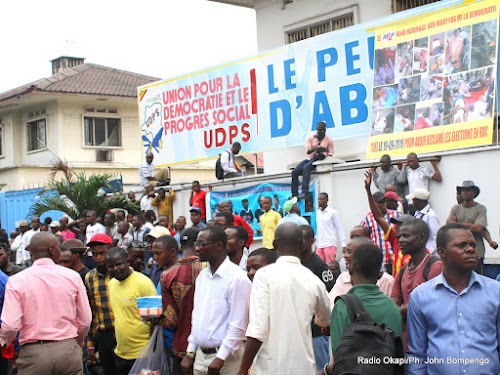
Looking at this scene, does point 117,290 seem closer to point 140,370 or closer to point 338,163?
point 140,370

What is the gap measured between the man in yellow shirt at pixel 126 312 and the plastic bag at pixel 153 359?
449 millimetres

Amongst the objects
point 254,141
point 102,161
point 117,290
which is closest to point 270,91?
point 254,141

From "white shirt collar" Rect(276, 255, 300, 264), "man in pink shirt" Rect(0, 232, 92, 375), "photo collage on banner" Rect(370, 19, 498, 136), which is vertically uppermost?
"photo collage on banner" Rect(370, 19, 498, 136)

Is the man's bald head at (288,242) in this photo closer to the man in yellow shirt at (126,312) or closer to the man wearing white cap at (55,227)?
the man in yellow shirt at (126,312)

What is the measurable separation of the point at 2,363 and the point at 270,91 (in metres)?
9.66

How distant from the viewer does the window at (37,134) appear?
27.8 m

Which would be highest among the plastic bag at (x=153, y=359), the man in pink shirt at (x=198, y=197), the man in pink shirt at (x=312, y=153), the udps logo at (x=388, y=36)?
the udps logo at (x=388, y=36)

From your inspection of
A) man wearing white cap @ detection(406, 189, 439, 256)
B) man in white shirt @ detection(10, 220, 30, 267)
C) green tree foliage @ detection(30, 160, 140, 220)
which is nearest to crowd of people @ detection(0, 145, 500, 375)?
man wearing white cap @ detection(406, 189, 439, 256)

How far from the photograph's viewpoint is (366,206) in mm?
11805

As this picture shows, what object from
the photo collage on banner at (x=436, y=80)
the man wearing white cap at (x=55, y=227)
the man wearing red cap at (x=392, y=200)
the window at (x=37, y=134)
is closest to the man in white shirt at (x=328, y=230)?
the man wearing red cap at (x=392, y=200)

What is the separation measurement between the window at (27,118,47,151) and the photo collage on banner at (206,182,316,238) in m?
15.3

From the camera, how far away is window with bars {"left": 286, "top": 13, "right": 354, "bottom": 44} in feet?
53.4

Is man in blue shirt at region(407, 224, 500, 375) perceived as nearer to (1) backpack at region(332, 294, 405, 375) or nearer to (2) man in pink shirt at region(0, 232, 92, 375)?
(1) backpack at region(332, 294, 405, 375)

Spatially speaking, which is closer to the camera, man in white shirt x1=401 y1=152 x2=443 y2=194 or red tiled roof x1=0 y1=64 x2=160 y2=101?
man in white shirt x1=401 y1=152 x2=443 y2=194
